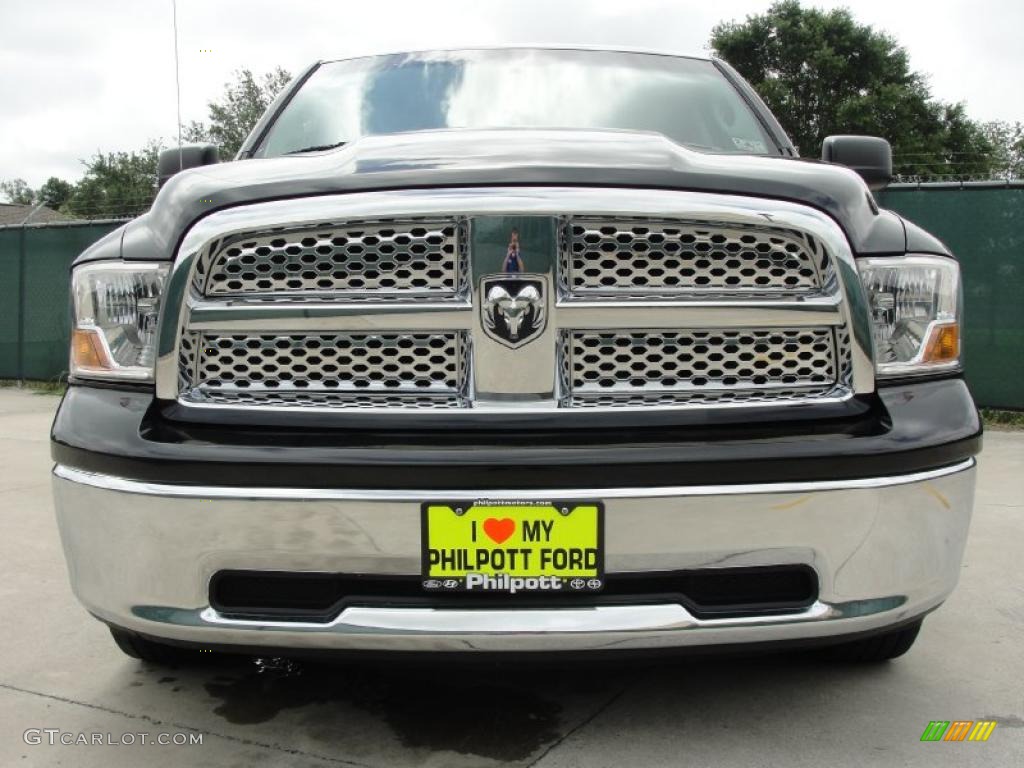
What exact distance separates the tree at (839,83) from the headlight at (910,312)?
3614 centimetres

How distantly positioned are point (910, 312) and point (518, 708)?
50.8 inches

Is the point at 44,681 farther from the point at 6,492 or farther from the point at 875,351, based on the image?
the point at 6,492

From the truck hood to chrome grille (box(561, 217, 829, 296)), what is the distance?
84 millimetres

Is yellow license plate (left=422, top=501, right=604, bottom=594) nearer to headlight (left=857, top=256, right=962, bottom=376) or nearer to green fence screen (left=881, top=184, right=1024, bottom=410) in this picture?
headlight (left=857, top=256, right=962, bottom=376)

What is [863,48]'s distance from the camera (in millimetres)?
37750

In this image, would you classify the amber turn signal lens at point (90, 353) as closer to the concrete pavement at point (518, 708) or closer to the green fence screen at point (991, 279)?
the concrete pavement at point (518, 708)

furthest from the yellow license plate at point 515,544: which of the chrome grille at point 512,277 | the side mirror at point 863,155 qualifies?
the side mirror at point 863,155

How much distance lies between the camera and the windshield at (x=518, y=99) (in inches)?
130

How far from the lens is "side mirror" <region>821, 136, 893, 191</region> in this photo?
3.15 meters

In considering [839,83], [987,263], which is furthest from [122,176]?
[987,263]

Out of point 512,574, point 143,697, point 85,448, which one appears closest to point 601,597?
point 512,574

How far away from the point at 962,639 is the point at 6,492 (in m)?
4.46

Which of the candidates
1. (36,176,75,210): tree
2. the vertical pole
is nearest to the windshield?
the vertical pole

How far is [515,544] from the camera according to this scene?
1.98 metres
